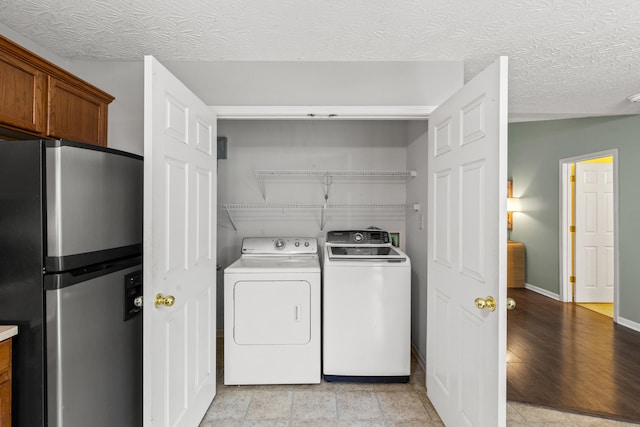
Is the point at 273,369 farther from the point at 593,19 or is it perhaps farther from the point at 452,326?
the point at 593,19

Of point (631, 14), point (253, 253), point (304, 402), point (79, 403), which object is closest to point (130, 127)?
point (253, 253)

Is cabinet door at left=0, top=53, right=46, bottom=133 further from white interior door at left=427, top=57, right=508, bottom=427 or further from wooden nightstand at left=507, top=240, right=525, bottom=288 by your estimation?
wooden nightstand at left=507, top=240, right=525, bottom=288

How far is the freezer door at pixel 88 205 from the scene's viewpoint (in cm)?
128

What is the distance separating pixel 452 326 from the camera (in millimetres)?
1862

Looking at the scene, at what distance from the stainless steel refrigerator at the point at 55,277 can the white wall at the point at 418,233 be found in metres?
2.12

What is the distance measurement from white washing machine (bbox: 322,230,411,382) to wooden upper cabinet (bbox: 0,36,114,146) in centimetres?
171

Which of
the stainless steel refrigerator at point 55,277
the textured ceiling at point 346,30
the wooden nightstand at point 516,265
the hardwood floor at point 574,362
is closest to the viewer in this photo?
the stainless steel refrigerator at point 55,277

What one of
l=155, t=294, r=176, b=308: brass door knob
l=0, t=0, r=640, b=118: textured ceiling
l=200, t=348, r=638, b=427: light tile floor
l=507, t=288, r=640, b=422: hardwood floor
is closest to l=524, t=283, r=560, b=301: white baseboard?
l=507, t=288, r=640, b=422: hardwood floor

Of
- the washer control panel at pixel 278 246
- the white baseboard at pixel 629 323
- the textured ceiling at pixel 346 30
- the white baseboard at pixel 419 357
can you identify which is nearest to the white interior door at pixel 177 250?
the textured ceiling at pixel 346 30

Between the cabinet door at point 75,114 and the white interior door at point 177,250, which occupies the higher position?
the cabinet door at point 75,114

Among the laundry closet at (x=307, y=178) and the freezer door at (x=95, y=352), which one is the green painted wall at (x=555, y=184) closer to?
the laundry closet at (x=307, y=178)

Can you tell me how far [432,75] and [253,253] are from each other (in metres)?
1.92

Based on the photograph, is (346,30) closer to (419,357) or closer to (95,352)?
(95,352)

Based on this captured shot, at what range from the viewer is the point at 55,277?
1271 millimetres
